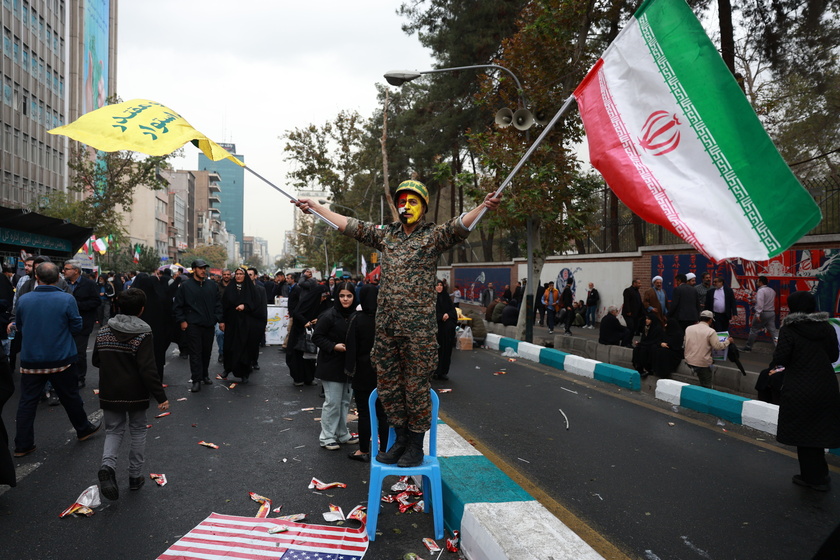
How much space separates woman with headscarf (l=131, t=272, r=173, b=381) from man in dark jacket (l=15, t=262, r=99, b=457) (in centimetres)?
302

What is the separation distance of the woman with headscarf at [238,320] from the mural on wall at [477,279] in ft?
69.9

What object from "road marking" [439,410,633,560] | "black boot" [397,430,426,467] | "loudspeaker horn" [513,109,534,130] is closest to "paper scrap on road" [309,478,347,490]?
"black boot" [397,430,426,467]

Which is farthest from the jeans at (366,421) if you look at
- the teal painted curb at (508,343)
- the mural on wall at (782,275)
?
the mural on wall at (782,275)

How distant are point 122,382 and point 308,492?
5.48 feet

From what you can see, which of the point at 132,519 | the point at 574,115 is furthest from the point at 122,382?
the point at 574,115

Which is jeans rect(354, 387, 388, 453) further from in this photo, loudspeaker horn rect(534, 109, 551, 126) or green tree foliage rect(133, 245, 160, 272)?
green tree foliage rect(133, 245, 160, 272)

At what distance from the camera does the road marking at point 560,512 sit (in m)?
3.80

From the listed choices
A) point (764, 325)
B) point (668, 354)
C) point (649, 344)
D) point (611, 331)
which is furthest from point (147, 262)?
point (668, 354)

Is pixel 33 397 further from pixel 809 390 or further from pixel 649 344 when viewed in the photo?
pixel 649 344

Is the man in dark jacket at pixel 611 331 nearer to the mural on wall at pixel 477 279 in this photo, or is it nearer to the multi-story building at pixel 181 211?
the mural on wall at pixel 477 279

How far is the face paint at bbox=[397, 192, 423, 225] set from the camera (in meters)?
4.09

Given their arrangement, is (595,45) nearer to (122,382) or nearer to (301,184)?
(122,382)

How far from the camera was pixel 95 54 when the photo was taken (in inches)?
2395

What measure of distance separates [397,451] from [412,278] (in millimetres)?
1168
